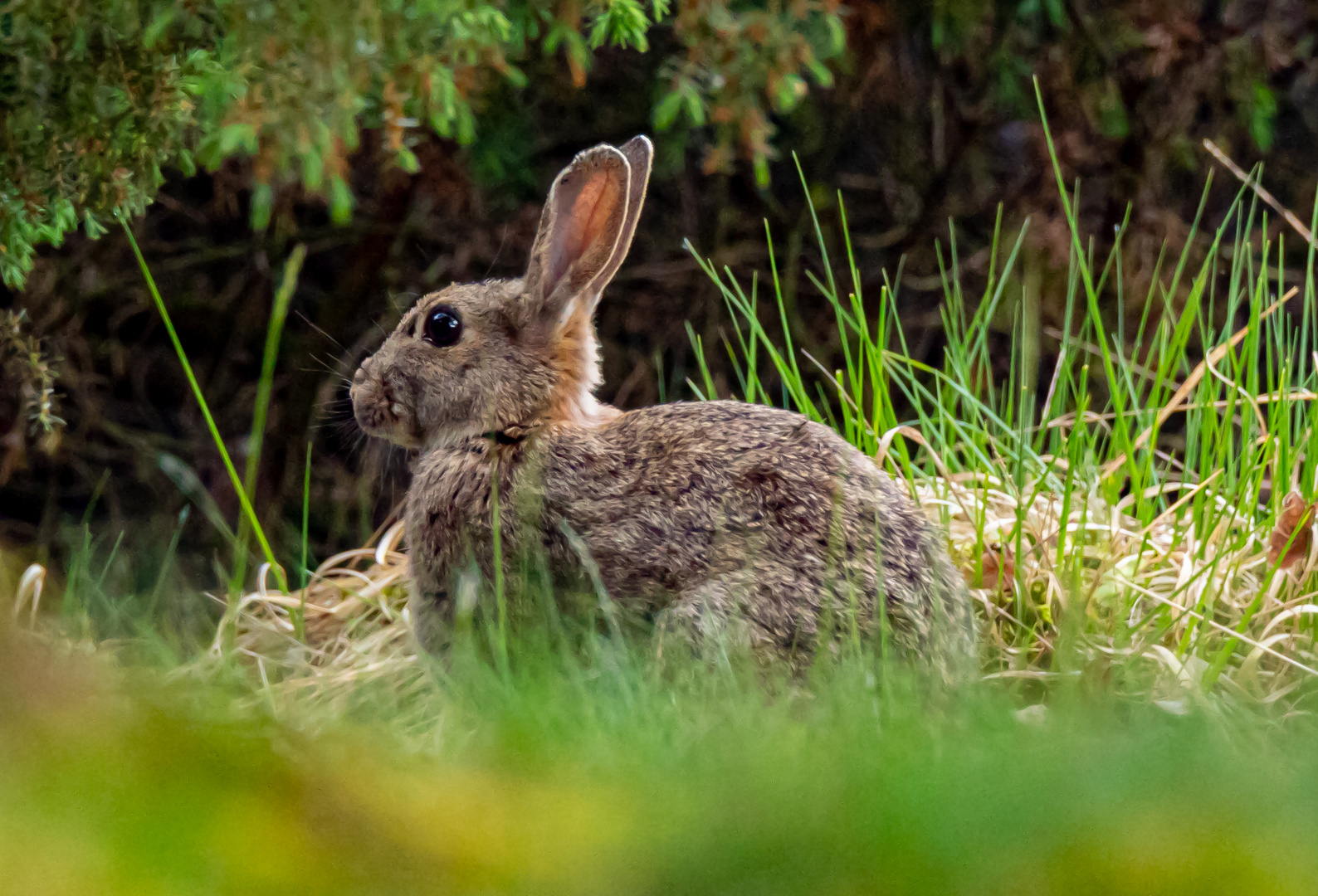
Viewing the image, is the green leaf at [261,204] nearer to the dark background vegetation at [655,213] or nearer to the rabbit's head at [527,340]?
the dark background vegetation at [655,213]

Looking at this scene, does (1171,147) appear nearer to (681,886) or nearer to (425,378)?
(425,378)

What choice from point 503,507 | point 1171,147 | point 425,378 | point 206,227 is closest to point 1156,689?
point 503,507

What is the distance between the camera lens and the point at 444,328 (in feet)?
10.6

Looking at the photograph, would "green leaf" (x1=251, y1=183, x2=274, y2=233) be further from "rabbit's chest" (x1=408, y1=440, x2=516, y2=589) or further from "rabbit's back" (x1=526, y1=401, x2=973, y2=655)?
"rabbit's back" (x1=526, y1=401, x2=973, y2=655)

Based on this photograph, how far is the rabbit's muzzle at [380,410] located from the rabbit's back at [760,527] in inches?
19.6

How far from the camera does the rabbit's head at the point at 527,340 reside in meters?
3.10

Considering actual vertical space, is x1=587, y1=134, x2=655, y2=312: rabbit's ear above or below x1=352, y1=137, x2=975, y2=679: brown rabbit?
above

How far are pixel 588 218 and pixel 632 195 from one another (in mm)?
129

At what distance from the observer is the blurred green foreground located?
2.84ft

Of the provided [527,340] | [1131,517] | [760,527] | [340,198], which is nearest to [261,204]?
[340,198]

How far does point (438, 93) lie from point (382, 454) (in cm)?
268

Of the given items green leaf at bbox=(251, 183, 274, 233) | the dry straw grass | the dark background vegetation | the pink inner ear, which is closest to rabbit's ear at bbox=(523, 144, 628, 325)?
the pink inner ear

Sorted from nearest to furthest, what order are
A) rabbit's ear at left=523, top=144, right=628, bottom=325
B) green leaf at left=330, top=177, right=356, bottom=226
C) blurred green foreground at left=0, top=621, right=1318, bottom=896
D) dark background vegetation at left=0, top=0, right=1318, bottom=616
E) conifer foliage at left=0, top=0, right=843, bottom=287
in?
blurred green foreground at left=0, top=621, right=1318, bottom=896
conifer foliage at left=0, top=0, right=843, bottom=287
rabbit's ear at left=523, top=144, right=628, bottom=325
green leaf at left=330, top=177, right=356, bottom=226
dark background vegetation at left=0, top=0, right=1318, bottom=616

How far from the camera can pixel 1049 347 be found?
20.7 feet
